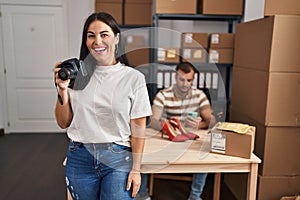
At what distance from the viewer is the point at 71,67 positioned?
1.06 metres

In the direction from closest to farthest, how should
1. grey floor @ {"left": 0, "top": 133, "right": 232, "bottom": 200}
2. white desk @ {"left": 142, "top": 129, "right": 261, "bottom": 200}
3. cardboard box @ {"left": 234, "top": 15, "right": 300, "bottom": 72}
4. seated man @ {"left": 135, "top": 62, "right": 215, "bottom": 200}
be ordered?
white desk @ {"left": 142, "top": 129, "right": 261, "bottom": 200}, cardboard box @ {"left": 234, "top": 15, "right": 300, "bottom": 72}, seated man @ {"left": 135, "top": 62, "right": 215, "bottom": 200}, grey floor @ {"left": 0, "top": 133, "right": 232, "bottom": 200}

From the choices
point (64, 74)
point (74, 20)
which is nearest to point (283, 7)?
point (64, 74)

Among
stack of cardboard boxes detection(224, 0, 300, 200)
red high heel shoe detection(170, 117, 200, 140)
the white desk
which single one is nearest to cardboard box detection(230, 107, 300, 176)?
stack of cardboard boxes detection(224, 0, 300, 200)

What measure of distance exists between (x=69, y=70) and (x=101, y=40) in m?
0.16

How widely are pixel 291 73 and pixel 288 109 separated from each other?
0.73ft

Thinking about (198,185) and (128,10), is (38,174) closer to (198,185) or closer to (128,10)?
(198,185)

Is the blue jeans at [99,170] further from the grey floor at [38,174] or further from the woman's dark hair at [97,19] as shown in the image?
the grey floor at [38,174]

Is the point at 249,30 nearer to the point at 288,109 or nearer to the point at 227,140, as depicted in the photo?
the point at 288,109

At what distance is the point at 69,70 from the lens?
1.05 metres

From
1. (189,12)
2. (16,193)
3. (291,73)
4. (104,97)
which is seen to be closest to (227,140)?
(291,73)

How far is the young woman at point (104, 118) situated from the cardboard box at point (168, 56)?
5.03 ft

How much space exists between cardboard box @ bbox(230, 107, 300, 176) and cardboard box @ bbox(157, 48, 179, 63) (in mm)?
1036

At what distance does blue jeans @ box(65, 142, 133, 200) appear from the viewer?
43.4 inches

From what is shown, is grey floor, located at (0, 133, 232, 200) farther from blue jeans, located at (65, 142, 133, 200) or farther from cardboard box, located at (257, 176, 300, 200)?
blue jeans, located at (65, 142, 133, 200)
